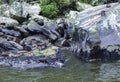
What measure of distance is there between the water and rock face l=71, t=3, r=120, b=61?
2.55ft

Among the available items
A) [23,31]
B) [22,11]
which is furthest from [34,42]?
[22,11]

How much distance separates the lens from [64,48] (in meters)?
19.8

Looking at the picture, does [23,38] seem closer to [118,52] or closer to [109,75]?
[118,52]

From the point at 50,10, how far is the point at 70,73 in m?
11.9

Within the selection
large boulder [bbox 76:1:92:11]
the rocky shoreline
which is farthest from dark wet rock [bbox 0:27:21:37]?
large boulder [bbox 76:1:92:11]

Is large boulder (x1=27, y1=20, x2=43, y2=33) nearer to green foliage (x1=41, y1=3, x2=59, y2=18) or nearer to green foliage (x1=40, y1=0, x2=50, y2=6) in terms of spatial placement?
green foliage (x1=41, y1=3, x2=59, y2=18)

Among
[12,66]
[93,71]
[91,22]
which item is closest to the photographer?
[93,71]

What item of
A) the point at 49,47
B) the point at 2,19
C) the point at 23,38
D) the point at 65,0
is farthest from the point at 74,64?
the point at 65,0

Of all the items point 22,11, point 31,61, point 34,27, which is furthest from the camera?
point 22,11

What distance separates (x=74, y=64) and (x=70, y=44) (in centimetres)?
406

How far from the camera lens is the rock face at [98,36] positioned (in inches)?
656

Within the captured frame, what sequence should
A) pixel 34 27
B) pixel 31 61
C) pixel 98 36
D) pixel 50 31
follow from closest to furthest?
pixel 31 61 < pixel 98 36 < pixel 50 31 < pixel 34 27

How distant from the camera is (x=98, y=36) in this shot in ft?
55.7

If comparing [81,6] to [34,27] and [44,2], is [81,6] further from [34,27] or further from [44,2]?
[34,27]
